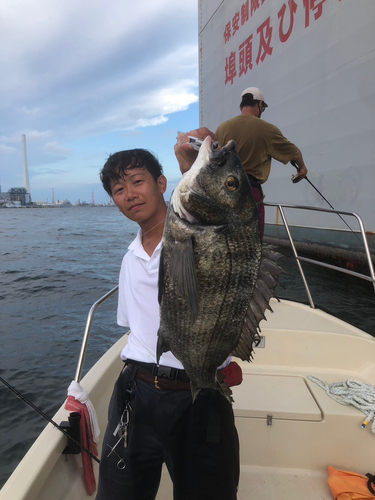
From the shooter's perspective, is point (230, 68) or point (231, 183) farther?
point (230, 68)

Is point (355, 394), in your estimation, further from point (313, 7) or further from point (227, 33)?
point (227, 33)

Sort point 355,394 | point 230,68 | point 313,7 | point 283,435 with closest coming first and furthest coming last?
point 283,435 → point 355,394 → point 313,7 → point 230,68

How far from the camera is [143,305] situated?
1684mm

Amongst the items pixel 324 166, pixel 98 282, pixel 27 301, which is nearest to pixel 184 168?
pixel 324 166

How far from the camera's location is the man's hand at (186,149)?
4.78 ft

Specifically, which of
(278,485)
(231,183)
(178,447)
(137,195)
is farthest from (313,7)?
(178,447)

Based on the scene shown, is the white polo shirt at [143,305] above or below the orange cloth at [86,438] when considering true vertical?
above

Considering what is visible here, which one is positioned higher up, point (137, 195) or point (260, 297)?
point (137, 195)

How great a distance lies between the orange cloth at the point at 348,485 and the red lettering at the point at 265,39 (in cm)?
1218

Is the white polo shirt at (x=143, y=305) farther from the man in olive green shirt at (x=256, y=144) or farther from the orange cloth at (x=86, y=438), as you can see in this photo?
the man in olive green shirt at (x=256, y=144)

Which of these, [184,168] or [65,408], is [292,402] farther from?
[184,168]

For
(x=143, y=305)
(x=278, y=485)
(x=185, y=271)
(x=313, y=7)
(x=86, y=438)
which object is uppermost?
(x=313, y=7)

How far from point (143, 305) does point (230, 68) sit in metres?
14.4

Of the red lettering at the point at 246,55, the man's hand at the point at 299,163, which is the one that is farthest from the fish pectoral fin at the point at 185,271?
the red lettering at the point at 246,55
